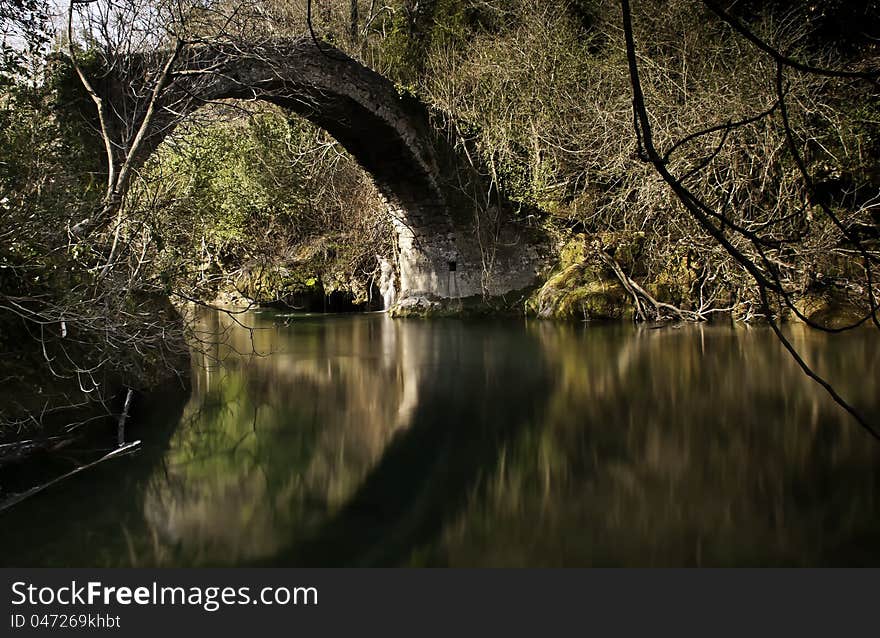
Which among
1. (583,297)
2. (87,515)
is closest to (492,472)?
(87,515)

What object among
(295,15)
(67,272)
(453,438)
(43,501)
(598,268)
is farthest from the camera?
(295,15)

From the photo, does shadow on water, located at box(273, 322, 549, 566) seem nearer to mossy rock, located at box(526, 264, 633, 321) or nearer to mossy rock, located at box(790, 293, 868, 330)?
mossy rock, located at box(526, 264, 633, 321)

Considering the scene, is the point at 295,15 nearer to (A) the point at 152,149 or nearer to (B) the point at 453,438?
(A) the point at 152,149

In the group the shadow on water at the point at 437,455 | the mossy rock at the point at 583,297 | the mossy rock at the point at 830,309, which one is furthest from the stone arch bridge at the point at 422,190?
the mossy rock at the point at 830,309

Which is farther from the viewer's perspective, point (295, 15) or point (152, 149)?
point (295, 15)

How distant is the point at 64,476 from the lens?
12.7ft

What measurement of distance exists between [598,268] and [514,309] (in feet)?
6.42

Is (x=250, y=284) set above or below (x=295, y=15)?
below

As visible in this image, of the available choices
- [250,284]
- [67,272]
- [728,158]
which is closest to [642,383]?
[728,158]

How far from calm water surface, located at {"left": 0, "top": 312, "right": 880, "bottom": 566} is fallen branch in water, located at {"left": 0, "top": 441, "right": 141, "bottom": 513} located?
0.05 meters

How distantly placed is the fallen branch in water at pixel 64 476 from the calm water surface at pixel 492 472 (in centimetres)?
5

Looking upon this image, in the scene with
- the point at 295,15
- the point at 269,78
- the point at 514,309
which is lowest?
the point at 514,309

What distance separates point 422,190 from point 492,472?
886cm

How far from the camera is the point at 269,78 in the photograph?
28.9ft
